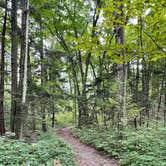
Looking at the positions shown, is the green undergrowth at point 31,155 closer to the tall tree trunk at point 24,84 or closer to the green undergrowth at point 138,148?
the tall tree trunk at point 24,84

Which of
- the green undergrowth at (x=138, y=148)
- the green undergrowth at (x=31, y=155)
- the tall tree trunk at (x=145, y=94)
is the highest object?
the tall tree trunk at (x=145, y=94)

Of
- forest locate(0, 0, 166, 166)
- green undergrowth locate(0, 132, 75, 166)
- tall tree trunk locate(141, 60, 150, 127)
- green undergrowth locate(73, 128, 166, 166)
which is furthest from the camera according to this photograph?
tall tree trunk locate(141, 60, 150, 127)

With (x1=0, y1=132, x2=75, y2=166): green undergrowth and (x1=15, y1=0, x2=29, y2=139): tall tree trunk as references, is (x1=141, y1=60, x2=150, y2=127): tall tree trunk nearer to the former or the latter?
(x1=15, y1=0, x2=29, y2=139): tall tree trunk

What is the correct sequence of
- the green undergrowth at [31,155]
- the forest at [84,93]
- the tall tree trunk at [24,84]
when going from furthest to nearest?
the tall tree trunk at [24,84]
the forest at [84,93]
the green undergrowth at [31,155]

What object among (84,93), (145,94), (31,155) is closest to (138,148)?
(31,155)

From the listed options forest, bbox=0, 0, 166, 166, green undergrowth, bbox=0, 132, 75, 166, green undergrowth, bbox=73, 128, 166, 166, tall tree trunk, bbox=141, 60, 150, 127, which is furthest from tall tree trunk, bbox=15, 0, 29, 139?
tall tree trunk, bbox=141, 60, 150, 127

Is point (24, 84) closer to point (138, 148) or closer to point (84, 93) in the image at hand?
point (138, 148)

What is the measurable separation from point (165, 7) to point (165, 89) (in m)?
10.2

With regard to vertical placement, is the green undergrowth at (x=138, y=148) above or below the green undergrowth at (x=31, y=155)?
below

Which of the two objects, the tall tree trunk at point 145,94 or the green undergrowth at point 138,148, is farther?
the tall tree trunk at point 145,94

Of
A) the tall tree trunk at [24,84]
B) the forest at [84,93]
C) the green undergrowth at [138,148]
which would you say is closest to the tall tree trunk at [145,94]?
the forest at [84,93]

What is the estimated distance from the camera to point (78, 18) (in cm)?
1439

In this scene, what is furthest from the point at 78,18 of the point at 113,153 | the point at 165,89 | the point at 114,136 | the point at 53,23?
the point at 113,153

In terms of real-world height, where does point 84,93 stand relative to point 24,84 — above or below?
below
